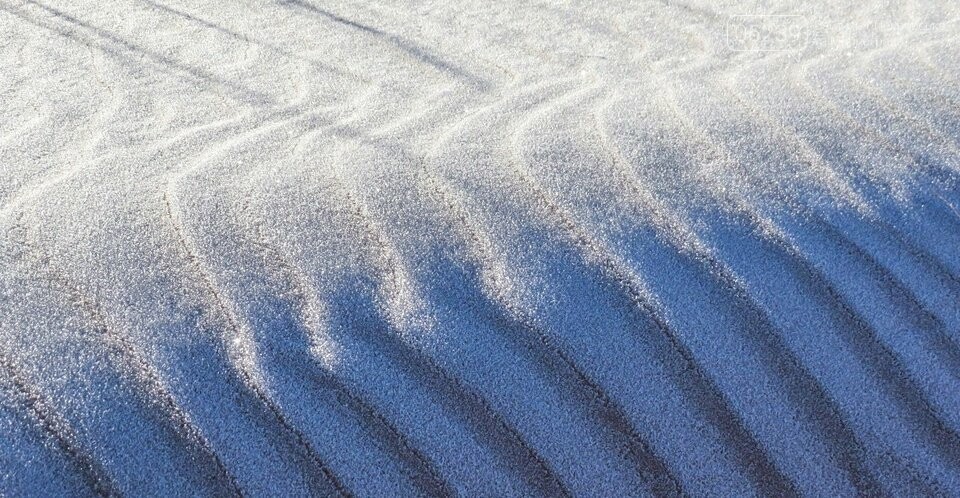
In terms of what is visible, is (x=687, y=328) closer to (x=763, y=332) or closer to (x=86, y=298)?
(x=763, y=332)

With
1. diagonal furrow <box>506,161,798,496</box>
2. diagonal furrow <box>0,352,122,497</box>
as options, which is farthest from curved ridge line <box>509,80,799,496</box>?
diagonal furrow <box>0,352,122,497</box>

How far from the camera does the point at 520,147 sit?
1668 millimetres

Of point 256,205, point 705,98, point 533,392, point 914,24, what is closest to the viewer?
point 533,392

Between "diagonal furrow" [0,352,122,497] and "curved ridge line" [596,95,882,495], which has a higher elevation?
"diagonal furrow" [0,352,122,497]

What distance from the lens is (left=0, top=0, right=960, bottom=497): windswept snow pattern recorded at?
1.17 m

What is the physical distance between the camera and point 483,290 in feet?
4.43

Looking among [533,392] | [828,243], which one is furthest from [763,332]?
[533,392]

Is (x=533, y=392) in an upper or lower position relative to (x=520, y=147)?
lower

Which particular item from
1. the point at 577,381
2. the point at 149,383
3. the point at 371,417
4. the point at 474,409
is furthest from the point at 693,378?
the point at 149,383

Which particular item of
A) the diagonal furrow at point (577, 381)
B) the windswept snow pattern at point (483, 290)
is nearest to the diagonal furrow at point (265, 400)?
the windswept snow pattern at point (483, 290)

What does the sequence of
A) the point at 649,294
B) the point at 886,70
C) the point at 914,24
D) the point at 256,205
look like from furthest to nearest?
the point at 914,24, the point at 886,70, the point at 256,205, the point at 649,294

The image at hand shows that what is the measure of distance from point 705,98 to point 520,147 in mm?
462

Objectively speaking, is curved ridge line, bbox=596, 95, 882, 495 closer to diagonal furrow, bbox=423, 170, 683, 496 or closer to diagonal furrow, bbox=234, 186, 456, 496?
diagonal furrow, bbox=423, 170, 683, 496

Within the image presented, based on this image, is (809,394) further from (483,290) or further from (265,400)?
(265,400)
